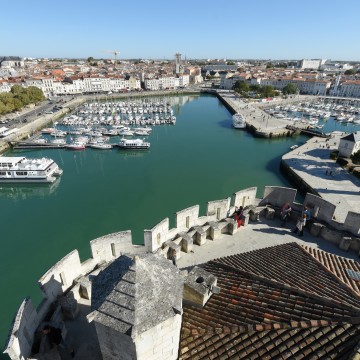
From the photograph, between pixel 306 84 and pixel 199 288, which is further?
pixel 306 84

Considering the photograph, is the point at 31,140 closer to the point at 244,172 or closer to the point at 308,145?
the point at 244,172

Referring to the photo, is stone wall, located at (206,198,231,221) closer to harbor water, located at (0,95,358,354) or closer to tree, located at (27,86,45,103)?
harbor water, located at (0,95,358,354)

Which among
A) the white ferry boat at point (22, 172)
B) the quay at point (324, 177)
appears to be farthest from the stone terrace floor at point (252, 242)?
the white ferry boat at point (22, 172)

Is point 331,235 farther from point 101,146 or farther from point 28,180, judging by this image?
point 101,146

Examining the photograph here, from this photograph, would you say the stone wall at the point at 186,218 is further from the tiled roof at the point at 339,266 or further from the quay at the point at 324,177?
the quay at the point at 324,177

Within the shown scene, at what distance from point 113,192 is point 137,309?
27445mm

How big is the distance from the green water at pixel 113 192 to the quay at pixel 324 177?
245 centimetres

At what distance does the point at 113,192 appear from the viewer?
3189cm

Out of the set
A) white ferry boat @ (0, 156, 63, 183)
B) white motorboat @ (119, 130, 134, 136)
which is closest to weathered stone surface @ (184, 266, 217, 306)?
white ferry boat @ (0, 156, 63, 183)

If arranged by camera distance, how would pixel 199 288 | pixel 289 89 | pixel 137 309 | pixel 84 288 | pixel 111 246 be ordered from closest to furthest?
pixel 137 309, pixel 199 288, pixel 84 288, pixel 111 246, pixel 289 89

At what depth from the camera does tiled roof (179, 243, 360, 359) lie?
5.91 metres

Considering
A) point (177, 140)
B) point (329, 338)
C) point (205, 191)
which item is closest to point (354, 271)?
point (329, 338)

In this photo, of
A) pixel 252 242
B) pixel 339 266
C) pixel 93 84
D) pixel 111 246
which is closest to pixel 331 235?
pixel 252 242

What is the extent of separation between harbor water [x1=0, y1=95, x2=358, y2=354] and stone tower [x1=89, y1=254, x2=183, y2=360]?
1312 cm
